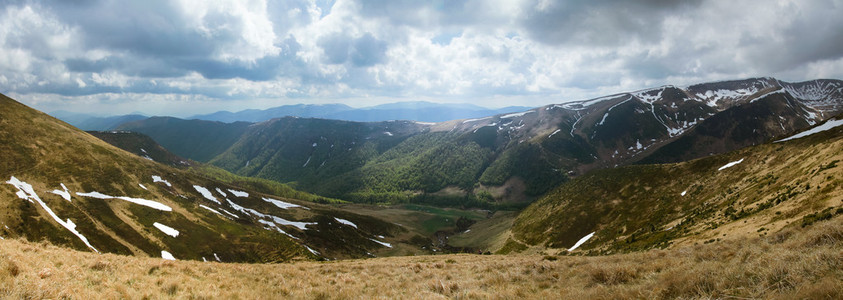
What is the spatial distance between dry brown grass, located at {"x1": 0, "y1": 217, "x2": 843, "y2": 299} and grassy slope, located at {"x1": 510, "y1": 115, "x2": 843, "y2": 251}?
19.1 metres

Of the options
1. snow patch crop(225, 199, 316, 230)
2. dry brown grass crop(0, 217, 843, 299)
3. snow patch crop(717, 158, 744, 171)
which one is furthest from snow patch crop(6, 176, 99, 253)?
snow patch crop(717, 158, 744, 171)

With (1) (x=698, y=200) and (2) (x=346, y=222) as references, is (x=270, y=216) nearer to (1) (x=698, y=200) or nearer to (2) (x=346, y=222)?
(2) (x=346, y=222)

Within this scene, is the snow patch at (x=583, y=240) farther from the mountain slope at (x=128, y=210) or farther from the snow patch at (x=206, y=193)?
the snow patch at (x=206, y=193)

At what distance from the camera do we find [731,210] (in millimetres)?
40500

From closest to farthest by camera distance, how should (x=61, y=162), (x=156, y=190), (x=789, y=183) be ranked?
1. (x=789, y=183)
2. (x=61, y=162)
3. (x=156, y=190)

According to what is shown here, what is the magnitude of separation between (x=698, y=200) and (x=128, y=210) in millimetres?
123670

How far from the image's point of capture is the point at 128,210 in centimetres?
7931

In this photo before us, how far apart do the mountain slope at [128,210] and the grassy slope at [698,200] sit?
228ft

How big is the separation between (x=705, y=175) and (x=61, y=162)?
158789 millimetres

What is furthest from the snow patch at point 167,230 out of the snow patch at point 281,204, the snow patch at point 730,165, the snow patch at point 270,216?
the snow patch at point 730,165

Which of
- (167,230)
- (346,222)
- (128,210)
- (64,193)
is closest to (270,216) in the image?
(346,222)

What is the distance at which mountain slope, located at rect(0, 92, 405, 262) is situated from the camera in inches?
2557

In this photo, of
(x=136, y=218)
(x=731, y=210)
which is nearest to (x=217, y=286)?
(x=731, y=210)

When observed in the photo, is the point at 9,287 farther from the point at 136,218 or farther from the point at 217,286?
the point at 136,218
